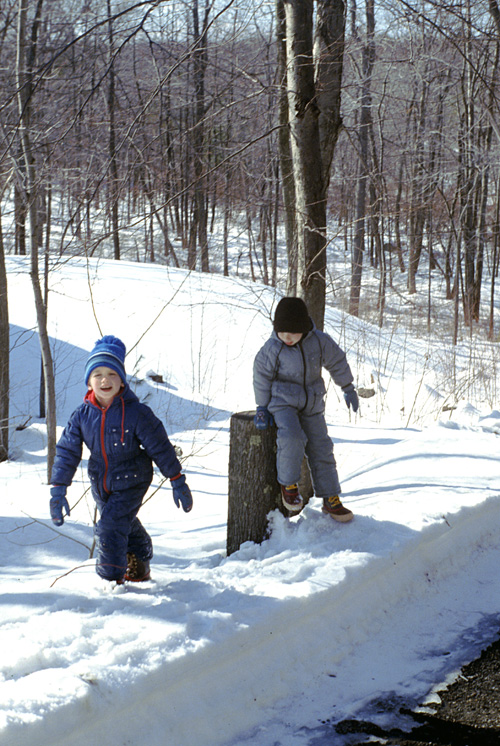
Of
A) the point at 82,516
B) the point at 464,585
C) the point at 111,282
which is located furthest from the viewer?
the point at 111,282

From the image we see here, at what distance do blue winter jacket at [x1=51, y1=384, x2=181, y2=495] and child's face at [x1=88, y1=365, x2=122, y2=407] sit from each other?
0.07 metres

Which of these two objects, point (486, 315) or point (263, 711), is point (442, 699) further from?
point (486, 315)

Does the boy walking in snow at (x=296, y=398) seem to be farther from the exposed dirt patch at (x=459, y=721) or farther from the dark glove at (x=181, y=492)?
the exposed dirt patch at (x=459, y=721)

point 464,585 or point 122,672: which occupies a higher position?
point 122,672

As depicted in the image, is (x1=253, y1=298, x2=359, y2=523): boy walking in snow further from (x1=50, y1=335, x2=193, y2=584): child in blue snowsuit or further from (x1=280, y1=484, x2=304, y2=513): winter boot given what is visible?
(x1=50, y1=335, x2=193, y2=584): child in blue snowsuit

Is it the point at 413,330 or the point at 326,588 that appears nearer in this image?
the point at 326,588

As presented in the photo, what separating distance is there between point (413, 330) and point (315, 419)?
1409cm

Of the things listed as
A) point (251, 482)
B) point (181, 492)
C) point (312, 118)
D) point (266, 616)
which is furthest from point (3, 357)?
point (266, 616)

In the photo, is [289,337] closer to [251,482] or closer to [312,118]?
[251,482]

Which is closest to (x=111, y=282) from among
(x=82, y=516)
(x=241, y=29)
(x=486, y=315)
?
(x=82, y=516)

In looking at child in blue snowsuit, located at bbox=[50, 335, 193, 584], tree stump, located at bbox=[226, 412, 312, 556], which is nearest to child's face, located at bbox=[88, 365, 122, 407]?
child in blue snowsuit, located at bbox=[50, 335, 193, 584]

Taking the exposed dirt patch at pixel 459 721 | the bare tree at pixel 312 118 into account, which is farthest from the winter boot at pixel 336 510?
the bare tree at pixel 312 118

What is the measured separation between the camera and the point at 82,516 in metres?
6.13

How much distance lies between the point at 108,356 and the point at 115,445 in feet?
1.46
